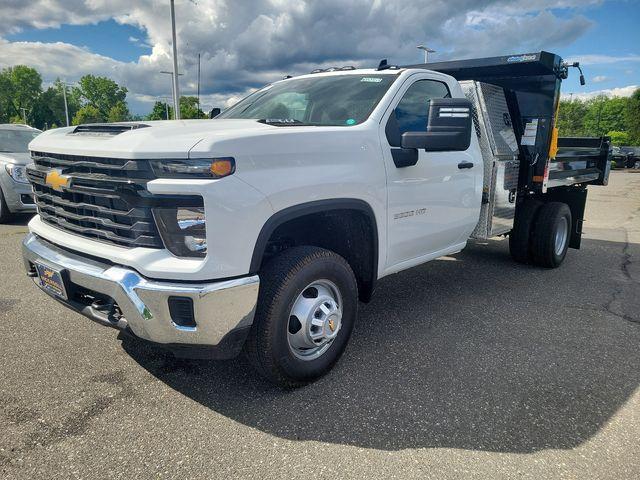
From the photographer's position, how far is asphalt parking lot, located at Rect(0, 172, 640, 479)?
2365mm

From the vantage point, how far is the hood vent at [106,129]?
2.73 m

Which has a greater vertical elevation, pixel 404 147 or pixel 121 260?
pixel 404 147

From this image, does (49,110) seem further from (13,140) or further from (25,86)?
(13,140)

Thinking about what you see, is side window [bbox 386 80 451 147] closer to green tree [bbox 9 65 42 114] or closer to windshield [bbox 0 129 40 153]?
windshield [bbox 0 129 40 153]

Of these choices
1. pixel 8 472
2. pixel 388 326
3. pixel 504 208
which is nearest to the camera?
pixel 8 472

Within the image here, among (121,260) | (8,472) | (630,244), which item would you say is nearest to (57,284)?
(121,260)

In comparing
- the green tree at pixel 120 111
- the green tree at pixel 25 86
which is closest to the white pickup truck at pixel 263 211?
the green tree at pixel 120 111

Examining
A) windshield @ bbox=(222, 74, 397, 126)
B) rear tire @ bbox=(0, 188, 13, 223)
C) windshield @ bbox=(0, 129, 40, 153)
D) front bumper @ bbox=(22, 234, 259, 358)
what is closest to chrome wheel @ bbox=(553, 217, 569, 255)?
windshield @ bbox=(222, 74, 397, 126)

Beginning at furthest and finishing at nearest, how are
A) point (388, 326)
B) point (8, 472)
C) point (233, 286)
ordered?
point (388, 326), point (233, 286), point (8, 472)

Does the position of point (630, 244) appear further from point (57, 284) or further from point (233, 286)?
point (57, 284)

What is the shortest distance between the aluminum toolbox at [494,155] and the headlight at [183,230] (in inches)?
128

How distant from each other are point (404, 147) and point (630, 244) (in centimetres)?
666

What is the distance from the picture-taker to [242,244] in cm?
243

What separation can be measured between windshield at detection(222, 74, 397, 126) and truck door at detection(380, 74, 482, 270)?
0.20 meters
